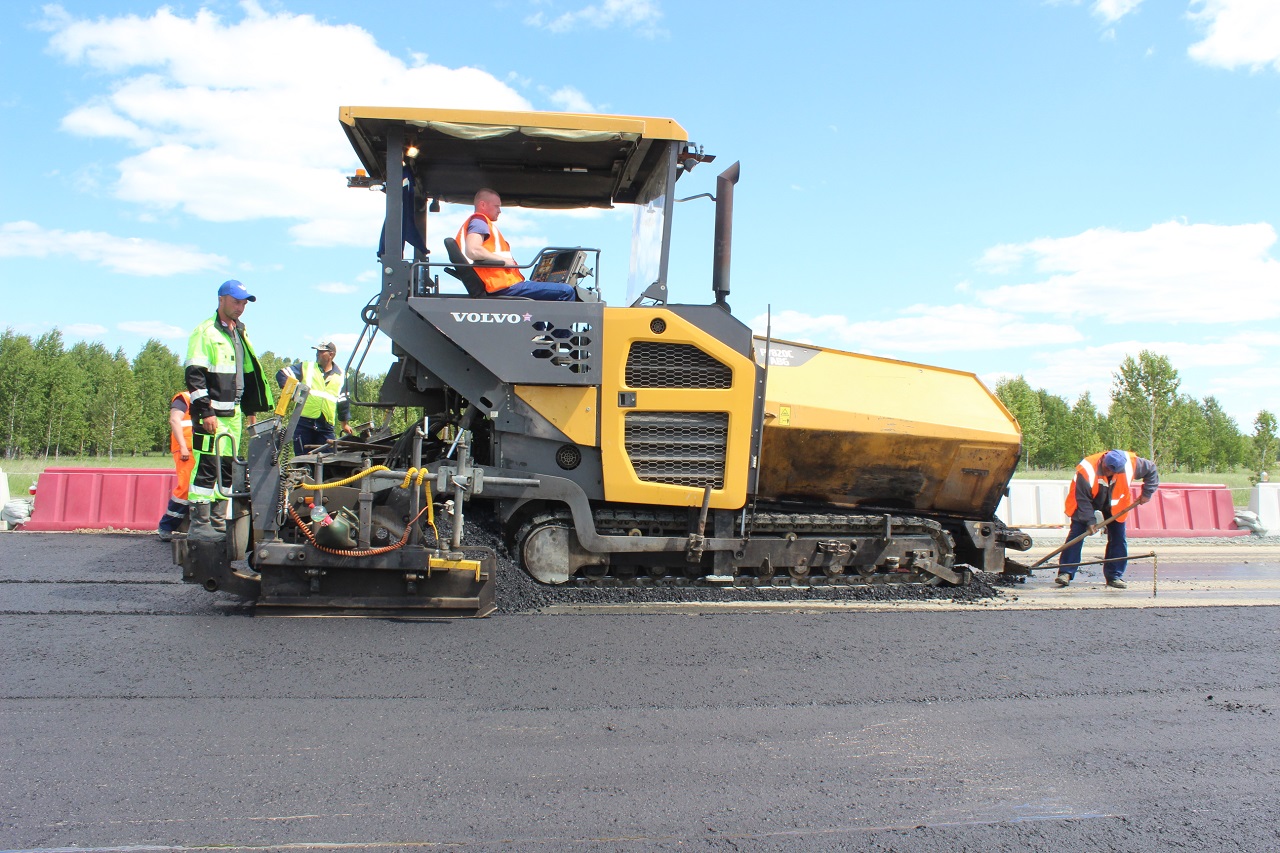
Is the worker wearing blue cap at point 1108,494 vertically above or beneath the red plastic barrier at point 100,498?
above

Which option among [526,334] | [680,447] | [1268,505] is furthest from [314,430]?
[1268,505]

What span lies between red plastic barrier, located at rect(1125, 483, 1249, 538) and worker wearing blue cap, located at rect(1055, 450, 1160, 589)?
330 centimetres

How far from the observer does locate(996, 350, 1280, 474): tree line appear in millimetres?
29891

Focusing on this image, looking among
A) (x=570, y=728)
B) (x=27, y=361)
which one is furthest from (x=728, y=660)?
(x=27, y=361)

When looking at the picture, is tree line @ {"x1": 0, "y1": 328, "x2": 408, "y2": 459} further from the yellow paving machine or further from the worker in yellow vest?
the yellow paving machine

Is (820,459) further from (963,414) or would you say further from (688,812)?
(688,812)

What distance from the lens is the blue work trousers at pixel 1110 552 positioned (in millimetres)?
6684

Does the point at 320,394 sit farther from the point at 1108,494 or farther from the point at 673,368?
the point at 1108,494

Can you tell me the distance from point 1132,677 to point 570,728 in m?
2.60

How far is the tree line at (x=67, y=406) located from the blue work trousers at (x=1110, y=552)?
1610 inches

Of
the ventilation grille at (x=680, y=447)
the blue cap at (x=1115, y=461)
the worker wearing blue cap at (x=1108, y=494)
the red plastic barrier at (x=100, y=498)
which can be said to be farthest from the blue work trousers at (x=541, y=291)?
the red plastic barrier at (x=100, y=498)

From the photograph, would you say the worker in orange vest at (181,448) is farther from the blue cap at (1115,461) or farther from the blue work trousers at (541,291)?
the blue cap at (1115,461)

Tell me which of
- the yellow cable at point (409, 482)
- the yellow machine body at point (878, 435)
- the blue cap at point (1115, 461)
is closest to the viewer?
the yellow cable at point (409, 482)

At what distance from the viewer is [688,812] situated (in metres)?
2.43
